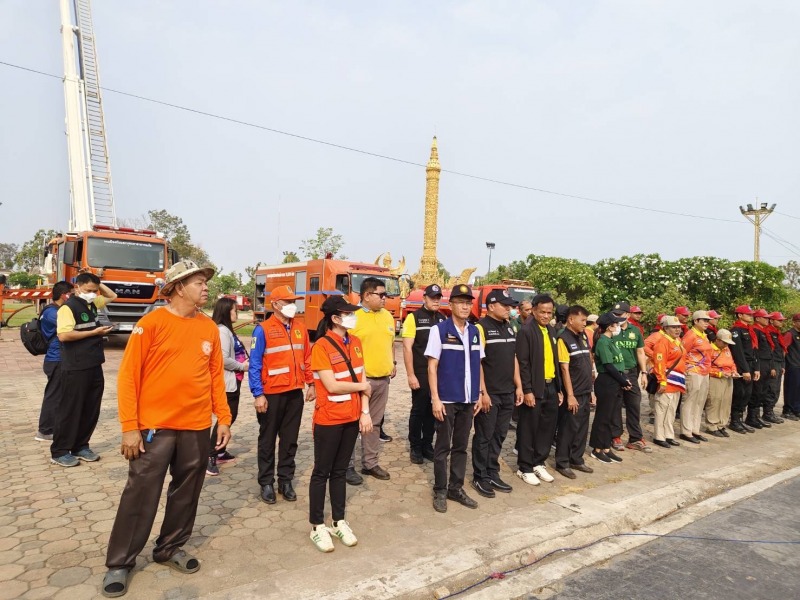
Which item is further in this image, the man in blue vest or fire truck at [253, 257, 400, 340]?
fire truck at [253, 257, 400, 340]

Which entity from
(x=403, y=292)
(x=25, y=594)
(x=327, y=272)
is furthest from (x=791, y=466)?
(x=403, y=292)

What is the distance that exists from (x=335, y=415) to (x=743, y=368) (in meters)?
7.52

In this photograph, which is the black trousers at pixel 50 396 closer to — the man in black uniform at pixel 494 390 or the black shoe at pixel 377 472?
the black shoe at pixel 377 472

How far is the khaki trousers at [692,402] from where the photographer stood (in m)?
7.50

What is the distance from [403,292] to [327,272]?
6.88 metres

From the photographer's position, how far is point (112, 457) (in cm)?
542

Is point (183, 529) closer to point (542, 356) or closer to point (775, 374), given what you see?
point (542, 356)

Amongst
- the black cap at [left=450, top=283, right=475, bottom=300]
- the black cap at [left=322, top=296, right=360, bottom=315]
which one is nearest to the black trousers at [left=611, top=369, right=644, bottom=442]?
the black cap at [left=450, top=283, right=475, bottom=300]

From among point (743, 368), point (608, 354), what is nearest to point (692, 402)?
point (743, 368)

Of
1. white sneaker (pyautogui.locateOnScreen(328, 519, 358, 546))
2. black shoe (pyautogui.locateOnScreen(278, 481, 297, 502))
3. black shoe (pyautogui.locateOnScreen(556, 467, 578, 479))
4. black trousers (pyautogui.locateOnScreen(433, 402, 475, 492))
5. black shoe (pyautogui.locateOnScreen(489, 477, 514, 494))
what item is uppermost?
black trousers (pyautogui.locateOnScreen(433, 402, 475, 492))

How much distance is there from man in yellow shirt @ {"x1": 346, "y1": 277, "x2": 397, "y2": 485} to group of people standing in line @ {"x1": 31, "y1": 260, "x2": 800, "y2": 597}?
15 millimetres

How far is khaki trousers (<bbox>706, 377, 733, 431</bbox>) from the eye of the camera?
7.99 metres

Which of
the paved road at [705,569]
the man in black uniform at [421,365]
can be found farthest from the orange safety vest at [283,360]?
the paved road at [705,569]

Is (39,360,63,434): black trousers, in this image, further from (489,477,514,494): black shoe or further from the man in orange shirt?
(489,477,514,494): black shoe
